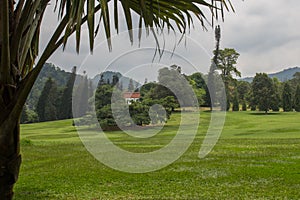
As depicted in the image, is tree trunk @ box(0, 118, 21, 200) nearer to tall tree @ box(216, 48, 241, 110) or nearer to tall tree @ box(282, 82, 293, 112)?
tall tree @ box(282, 82, 293, 112)

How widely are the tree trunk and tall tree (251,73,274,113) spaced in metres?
32.9

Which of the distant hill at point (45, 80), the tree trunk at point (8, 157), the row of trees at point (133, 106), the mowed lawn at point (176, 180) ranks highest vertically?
the distant hill at point (45, 80)

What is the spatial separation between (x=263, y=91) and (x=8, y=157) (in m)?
33.5

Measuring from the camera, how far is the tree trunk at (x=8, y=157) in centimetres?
282

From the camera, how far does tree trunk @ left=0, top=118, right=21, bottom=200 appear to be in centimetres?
282

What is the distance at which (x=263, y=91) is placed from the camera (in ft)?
113

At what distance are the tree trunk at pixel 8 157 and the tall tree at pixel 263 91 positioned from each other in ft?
108

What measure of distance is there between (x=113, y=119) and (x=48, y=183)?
15.6 metres

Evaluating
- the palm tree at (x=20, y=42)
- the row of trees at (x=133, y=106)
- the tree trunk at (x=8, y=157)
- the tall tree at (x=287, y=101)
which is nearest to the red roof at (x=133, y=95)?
the row of trees at (x=133, y=106)

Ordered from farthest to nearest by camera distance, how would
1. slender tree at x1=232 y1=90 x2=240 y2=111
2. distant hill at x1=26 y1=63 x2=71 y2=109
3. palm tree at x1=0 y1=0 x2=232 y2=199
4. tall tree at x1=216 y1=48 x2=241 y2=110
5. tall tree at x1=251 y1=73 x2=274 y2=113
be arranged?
tall tree at x1=216 y1=48 x2=241 y2=110 < slender tree at x1=232 y1=90 x2=240 y2=111 < distant hill at x1=26 y1=63 x2=71 y2=109 < tall tree at x1=251 y1=73 x2=274 y2=113 < palm tree at x1=0 y1=0 x2=232 y2=199

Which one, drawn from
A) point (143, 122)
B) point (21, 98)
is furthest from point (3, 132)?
point (143, 122)

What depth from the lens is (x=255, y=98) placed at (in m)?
36.0

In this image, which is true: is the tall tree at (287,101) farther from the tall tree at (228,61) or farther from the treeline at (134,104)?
the treeline at (134,104)

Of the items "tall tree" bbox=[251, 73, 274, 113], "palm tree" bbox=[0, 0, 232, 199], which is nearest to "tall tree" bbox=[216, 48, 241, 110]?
"tall tree" bbox=[251, 73, 274, 113]
